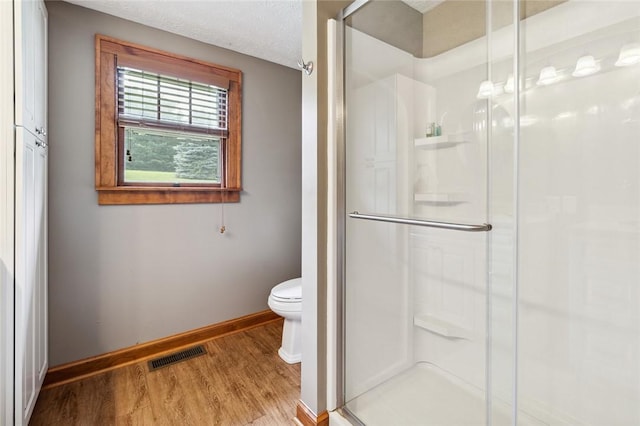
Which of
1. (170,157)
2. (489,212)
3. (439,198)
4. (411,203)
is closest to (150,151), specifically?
(170,157)

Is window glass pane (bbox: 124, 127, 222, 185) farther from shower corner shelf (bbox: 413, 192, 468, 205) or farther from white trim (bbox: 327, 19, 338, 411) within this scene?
shower corner shelf (bbox: 413, 192, 468, 205)

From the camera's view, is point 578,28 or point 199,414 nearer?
point 578,28

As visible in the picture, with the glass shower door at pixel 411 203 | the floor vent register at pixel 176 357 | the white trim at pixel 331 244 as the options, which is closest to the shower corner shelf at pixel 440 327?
the glass shower door at pixel 411 203

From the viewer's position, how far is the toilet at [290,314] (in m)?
1.94

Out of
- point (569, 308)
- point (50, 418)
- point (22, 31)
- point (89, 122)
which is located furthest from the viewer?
point (89, 122)

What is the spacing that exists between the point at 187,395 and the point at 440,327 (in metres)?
1.41

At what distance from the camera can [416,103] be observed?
1.52 metres

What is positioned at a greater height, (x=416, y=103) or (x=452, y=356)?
(x=416, y=103)

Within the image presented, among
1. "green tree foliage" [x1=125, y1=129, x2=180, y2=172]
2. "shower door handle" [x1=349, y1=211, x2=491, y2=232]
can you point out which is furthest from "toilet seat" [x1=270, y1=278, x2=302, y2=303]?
"green tree foliage" [x1=125, y1=129, x2=180, y2=172]

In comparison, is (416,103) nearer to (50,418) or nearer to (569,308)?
(569,308)

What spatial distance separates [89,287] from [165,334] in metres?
0.57

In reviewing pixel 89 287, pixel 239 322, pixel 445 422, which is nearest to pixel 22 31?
pixel 89 287

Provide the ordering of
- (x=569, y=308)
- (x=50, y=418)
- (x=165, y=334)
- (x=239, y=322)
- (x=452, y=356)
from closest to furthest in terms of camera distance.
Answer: (x=569, y=308)
(x=50, y=418)
(x=452, y=356)
(x=165, y=334)
(x=239, y=322)

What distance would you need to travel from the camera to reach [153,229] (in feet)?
6.79
